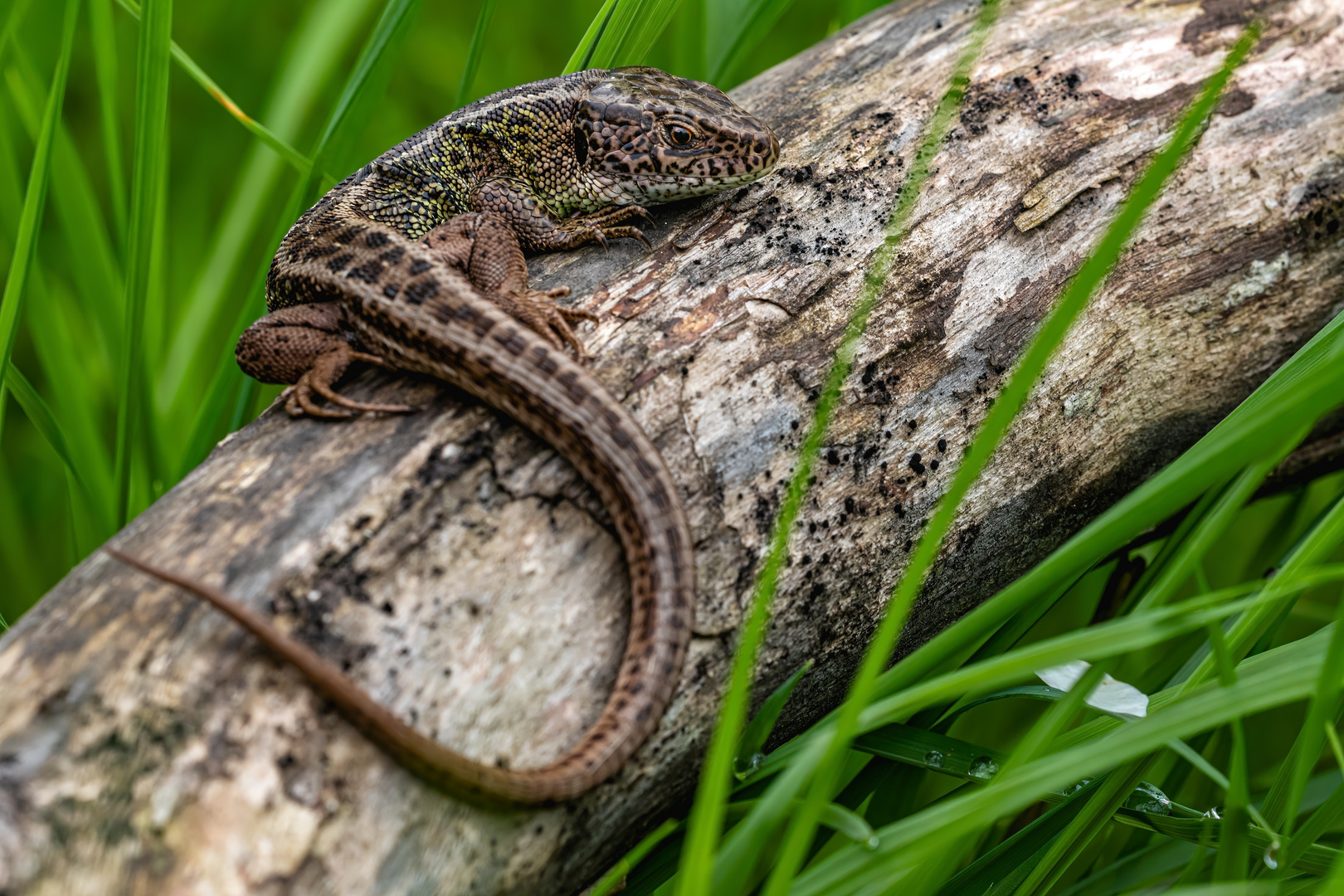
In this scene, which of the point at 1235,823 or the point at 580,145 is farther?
the point at 580,145

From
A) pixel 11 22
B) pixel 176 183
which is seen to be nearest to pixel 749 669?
pixel 11 22

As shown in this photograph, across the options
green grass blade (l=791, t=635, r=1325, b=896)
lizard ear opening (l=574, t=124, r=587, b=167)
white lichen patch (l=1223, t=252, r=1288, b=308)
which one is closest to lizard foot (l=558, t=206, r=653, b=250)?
lizard ear opening (l=574, t=124, r=587, b=167)

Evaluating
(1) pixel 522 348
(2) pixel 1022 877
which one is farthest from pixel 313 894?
(2) pixel 1022 877

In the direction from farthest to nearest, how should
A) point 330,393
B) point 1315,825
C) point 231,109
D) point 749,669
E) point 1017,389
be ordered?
1. point 231,109
2. point 330,393
3. point 1315,825
4. point 749,669
5. point 1017,389

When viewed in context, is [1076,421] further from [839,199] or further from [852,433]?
[839,199]

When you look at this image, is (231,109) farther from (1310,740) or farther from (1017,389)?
(1310,740)

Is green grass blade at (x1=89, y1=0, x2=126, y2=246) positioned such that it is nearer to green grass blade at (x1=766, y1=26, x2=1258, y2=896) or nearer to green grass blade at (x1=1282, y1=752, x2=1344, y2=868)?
green grass blade at (x1=766, y1=26, x2=1258, y2=896)

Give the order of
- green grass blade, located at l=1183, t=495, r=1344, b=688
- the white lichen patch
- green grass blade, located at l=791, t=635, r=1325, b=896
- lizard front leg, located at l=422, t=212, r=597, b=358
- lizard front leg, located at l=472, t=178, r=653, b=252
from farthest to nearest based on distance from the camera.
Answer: lizard front leg, located at l=472, t=178, r=653, b=252 → the white lichen patch → lizard front leg, located at l=422, t=212, r=597, b=358 → green grass blade, located at l=1183, t=495, r=1344, b=688 → green grass blade, located at l=791, t=635, r=1325, b=896

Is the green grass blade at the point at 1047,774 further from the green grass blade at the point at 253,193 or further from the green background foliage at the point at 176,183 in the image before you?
the green grass blade at the point at 253,193
